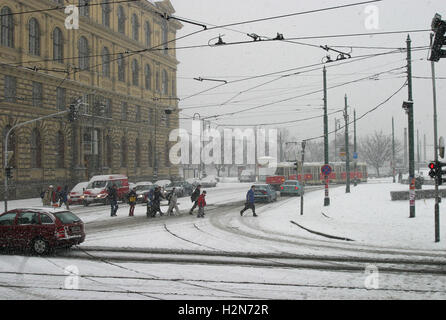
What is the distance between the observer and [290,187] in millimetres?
37906

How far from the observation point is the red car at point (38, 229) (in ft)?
43.3

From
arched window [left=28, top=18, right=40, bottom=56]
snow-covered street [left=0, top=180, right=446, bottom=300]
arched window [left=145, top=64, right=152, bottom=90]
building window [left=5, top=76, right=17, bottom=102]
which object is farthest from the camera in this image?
arched window [left=145, top=64, right=152, bottom=90]

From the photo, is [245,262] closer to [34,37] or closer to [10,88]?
[10,88]

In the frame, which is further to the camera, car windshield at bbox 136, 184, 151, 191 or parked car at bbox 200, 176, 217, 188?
parked car at bbox 200, 176, 217, 188

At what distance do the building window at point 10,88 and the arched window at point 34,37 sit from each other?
3875 mm

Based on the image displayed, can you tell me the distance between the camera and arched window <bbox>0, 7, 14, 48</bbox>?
3734cm

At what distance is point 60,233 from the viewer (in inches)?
521

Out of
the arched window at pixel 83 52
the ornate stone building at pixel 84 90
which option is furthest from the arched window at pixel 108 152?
the arched window at pixel 83 52

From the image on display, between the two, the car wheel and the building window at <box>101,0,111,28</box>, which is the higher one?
the building window at <box>101,0,111,28</box>

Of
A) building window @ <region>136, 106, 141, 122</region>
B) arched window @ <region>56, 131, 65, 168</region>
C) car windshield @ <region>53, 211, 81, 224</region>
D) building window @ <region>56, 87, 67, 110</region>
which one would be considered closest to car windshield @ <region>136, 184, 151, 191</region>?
arched window @ <region>56, 131, 65, 168</region>

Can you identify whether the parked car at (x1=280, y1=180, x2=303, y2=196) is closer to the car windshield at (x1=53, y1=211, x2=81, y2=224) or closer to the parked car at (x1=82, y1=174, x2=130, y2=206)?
the parked car at (x1=82, y1=174, x2=130, y2=206)

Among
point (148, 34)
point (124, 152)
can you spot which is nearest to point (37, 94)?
point (124, 152)
